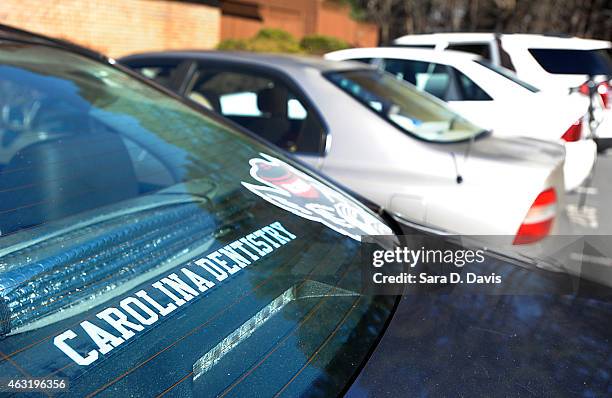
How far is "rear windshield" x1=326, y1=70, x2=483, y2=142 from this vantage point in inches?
128

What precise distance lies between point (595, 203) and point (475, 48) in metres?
2.05

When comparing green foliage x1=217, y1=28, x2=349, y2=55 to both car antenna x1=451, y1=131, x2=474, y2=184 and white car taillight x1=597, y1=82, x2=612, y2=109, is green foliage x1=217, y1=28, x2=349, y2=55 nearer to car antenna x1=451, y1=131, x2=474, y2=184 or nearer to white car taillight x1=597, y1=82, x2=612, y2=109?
white car taillight x1=597, y1=82, x2=612, y2=109

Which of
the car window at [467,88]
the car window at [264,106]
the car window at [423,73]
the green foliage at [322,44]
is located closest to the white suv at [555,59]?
the car window at [467,88]

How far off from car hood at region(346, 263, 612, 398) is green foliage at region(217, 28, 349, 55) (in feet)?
18.0

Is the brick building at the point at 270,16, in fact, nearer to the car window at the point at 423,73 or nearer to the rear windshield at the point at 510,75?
the rear windshield at the point at 510,75

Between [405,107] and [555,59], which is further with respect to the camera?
[555,59]

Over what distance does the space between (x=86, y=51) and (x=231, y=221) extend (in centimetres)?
121

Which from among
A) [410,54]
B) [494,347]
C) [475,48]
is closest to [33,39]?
[494,347]

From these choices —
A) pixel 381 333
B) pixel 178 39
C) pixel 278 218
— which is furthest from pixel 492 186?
pixel 178 39

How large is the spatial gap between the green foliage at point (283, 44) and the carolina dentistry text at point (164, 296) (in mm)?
5422

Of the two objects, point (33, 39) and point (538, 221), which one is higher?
point (33, 39)

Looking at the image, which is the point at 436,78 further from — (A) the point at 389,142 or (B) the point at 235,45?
(B) the point at 235,45

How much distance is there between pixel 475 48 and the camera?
17.9 feet

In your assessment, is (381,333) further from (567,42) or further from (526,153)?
(567,42)
